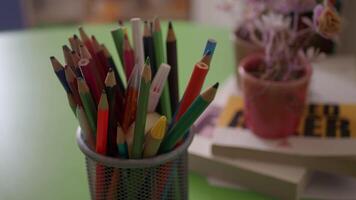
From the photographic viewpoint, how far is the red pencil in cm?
41

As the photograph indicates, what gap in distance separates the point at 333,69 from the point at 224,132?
11.5 inches

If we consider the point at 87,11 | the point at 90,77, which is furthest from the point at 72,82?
the point at 87,11

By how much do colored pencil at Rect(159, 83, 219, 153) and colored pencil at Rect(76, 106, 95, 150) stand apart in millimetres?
62

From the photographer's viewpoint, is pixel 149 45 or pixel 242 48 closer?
pixel 149 45

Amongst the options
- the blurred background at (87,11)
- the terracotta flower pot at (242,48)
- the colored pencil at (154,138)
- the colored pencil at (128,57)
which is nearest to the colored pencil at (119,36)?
the colored pencil at (128,57)

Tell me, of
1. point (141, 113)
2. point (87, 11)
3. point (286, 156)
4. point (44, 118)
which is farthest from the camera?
point (87, 11)

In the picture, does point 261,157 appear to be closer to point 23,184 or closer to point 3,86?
point 23,184

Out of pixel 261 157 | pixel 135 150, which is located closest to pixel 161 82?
pixel 135 150

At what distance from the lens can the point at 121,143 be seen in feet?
1.42

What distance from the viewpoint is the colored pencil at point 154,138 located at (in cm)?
41

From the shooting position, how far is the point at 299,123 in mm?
640

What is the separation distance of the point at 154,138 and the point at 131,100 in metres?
0.04

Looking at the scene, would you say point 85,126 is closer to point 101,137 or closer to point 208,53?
point 101,137

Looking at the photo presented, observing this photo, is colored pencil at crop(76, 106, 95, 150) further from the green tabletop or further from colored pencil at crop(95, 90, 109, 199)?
the green tabletop
